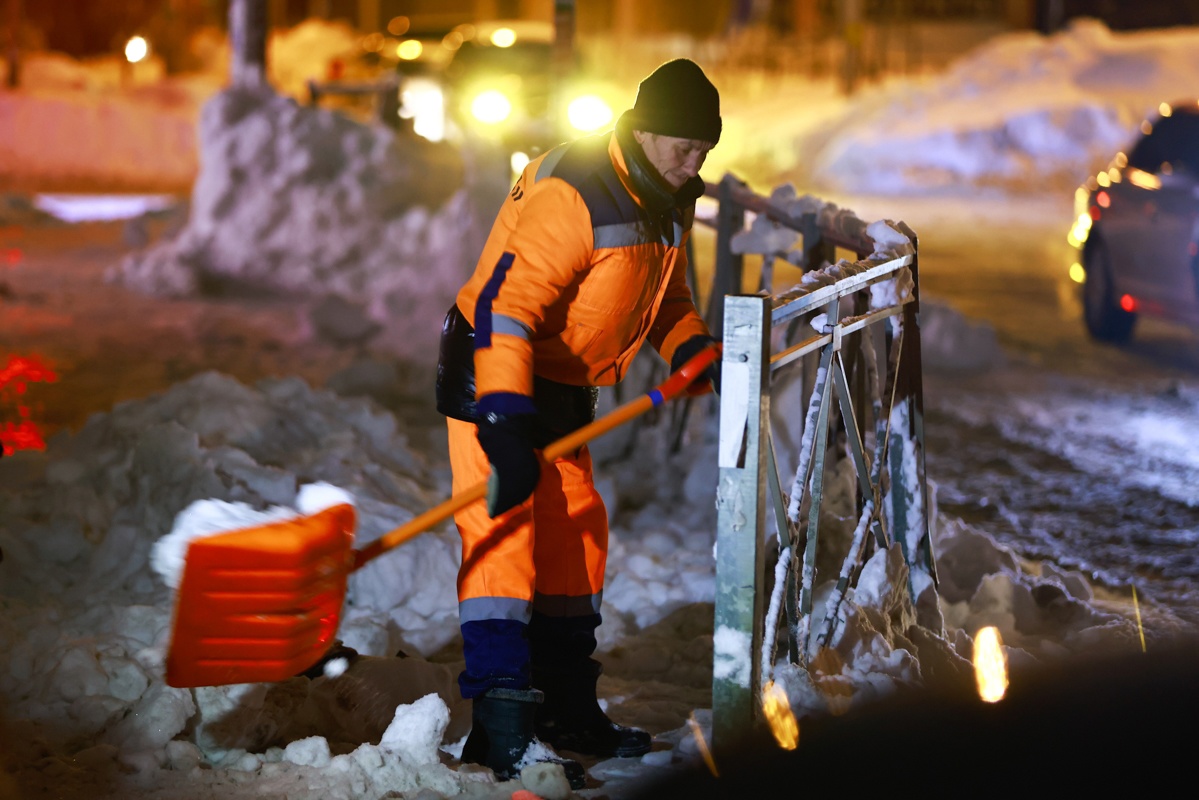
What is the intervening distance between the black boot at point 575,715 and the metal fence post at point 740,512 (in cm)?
59

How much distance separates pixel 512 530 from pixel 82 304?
8453mm

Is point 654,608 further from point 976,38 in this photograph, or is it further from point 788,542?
point 976,38

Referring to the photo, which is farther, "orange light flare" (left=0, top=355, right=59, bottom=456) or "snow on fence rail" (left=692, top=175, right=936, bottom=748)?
"orange light flare" (left=0, top=355, right=59, bottom=456)

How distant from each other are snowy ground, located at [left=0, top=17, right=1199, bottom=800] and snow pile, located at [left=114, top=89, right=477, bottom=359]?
0.08ft

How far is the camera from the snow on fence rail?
3.03 m

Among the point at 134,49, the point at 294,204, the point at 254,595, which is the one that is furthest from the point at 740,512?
the point at 134,49

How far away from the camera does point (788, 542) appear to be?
135 inches

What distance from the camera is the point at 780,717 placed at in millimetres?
3264

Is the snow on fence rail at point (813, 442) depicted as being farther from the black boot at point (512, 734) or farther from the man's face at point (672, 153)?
the black boot at point (512, 734)

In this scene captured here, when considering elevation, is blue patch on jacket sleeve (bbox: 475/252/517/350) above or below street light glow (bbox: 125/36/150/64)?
below

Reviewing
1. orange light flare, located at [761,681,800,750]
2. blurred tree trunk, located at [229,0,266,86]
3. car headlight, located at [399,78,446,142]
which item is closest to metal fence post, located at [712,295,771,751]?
orange light flare, located at [761,681,800,750]

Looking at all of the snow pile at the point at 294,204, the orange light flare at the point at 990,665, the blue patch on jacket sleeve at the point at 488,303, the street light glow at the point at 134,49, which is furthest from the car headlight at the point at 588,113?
the street light glow at the point at 134,49

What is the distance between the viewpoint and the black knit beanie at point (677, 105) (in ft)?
10.5

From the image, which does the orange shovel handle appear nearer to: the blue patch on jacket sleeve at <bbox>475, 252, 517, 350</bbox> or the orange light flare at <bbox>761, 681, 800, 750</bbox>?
the blue patch on jacket sleeve at <bbox>475, 252, 517, 350</bbox>
